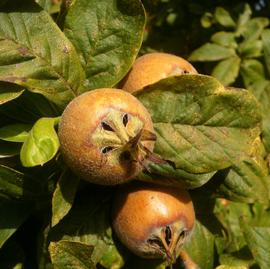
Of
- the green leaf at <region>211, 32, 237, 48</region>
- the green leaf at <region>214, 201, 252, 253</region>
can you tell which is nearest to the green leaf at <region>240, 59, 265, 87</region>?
the green leaf at <region>211, 32, 237, 48</region>

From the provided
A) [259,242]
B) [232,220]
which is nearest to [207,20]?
[232,220]

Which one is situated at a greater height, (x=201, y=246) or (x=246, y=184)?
(x=246, y=184)

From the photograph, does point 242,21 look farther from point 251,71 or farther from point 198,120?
point 198,120

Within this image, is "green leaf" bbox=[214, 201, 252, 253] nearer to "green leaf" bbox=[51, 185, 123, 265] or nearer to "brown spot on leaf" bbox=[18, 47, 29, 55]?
"green leaf" bbox=[51, 185, 123, 265]

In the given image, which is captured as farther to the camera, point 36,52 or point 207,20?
point 207,20

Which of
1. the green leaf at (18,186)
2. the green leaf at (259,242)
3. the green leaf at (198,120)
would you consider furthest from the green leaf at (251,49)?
the green leaf at (18,186)

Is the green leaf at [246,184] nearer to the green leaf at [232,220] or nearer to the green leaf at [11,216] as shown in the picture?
the green leaf at [232,220]

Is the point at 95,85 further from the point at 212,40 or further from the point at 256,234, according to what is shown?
the point at 212,40

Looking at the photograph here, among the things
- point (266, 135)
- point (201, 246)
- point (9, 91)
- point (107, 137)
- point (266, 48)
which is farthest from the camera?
point (266, 48)
